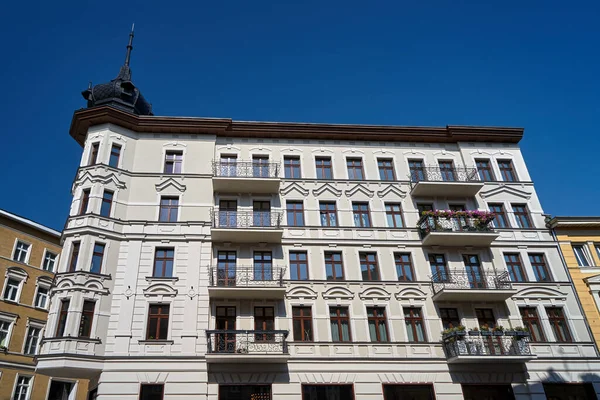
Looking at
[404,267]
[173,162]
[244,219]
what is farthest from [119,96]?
[404,267]

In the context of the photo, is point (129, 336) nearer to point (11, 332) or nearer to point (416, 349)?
point (416, 349)

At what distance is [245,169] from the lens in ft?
81.5

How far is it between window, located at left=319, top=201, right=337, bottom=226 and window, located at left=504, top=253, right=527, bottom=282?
30.7 ft

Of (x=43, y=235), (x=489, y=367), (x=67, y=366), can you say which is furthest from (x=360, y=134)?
(x=43, y=235)

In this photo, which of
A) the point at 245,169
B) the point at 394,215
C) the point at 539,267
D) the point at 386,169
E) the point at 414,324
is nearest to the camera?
the point at 414,324

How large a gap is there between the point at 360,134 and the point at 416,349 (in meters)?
12.5

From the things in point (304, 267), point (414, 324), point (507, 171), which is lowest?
point (414, 324)

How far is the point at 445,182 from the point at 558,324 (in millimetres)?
8936

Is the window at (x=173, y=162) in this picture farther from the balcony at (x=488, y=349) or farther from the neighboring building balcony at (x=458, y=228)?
the balcony at (x=488, y=349)

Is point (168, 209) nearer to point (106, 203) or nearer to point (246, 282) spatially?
point (106, 203)

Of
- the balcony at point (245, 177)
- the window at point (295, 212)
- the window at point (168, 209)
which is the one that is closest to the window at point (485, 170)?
the window at point (295, 212)

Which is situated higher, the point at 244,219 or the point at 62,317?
the point at 244,219

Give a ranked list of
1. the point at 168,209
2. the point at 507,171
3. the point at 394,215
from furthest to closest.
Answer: the point at 507,171 → the point at 394,215 → the point at 168,209

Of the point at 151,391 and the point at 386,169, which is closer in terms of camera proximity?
the point at 151,391
